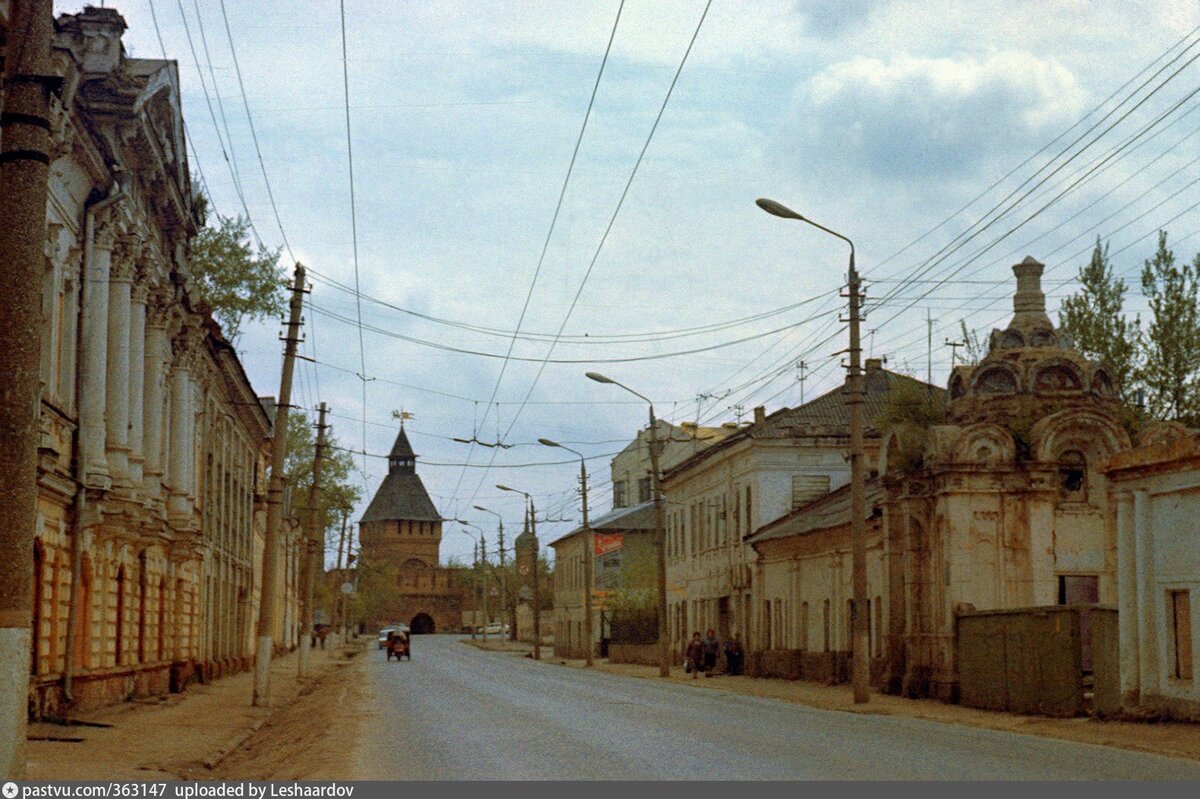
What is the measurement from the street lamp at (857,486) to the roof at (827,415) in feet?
67.9

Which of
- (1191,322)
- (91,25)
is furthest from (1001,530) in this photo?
(1191,322)

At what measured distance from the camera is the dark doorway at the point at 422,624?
160 meters

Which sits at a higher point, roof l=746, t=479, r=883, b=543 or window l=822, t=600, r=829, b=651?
roof l=746, t=479, r=883, b=543

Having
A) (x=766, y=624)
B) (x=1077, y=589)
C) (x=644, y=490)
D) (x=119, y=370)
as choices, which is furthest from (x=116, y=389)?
(x=644, y=490)

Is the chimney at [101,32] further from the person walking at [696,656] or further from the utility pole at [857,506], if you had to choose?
the person walking at [696,656]

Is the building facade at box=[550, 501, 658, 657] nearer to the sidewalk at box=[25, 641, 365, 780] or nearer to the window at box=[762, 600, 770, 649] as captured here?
the window at box=[762, 600, 770, 649]

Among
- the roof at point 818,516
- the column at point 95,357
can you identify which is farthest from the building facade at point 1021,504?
the column at point 95,357

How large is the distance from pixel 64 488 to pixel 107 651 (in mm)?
5567

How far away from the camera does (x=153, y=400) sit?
30938 mm

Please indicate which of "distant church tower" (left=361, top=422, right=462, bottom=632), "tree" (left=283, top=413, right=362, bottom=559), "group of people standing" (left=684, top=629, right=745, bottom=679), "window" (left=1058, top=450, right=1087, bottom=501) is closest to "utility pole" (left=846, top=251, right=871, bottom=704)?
"window" (left=1058, top=450, right=1087, bottom=501)

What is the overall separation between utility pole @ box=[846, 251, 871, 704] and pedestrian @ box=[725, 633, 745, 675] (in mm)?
21305

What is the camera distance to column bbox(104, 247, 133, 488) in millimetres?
26547

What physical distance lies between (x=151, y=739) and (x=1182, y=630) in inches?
574

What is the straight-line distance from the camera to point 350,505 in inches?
3378
